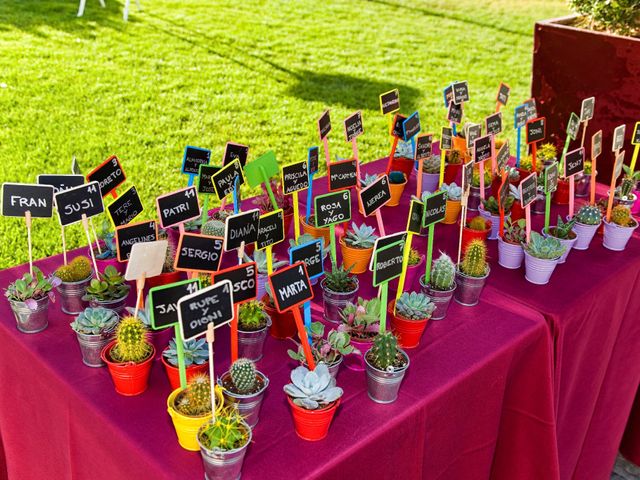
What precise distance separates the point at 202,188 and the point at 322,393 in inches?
39.5

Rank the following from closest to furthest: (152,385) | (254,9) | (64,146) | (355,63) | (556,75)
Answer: (152,385) < (556,75) < (64,146) < (355,63) < (254,9)

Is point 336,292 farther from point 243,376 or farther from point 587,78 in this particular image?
point 587,78

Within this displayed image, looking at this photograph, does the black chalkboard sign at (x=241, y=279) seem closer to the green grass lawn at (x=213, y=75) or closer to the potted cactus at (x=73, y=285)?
the potted cactus at (x=73, y=285)

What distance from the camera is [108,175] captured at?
6.59 ft

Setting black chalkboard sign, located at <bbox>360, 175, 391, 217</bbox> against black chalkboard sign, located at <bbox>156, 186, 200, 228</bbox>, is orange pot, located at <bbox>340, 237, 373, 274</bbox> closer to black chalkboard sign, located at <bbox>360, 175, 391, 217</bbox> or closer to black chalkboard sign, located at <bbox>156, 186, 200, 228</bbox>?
black chalkboard sign, located at <bbox>360, 175, 391, 217</bbox>

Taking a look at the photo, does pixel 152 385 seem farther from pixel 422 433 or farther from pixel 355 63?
pixel 355 63

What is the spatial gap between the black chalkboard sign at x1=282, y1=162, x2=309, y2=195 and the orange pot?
9.0 inches

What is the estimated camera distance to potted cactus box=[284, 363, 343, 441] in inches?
53.5

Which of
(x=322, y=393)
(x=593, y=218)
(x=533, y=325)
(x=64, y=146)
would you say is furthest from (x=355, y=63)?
(x=322, y=393)

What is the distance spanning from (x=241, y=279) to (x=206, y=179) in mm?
753

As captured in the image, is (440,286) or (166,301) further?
(440,286)

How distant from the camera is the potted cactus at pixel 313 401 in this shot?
4.46 ft

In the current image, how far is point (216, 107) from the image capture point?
5.62 metres

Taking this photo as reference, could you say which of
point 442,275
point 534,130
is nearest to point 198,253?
point 442,275
